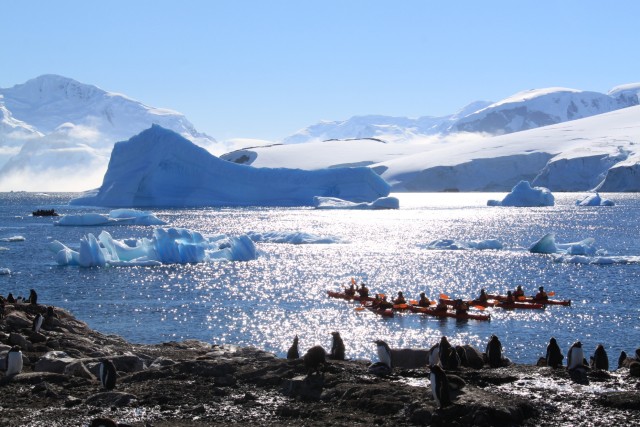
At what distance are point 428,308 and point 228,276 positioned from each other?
37.1ft

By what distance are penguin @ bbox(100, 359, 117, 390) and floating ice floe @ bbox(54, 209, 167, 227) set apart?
44.1 metres

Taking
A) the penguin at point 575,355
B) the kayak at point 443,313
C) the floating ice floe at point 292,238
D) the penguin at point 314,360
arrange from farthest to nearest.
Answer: the floating ice floe at point 292,238, the kayak at point 443,313, the penguin at point 575,355, the penguin at point 314,360

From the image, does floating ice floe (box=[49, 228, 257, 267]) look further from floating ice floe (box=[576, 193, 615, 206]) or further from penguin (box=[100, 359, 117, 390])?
floating ice floe (box=[576, 193, 615, 206])

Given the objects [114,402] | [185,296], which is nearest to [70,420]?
[114,402]

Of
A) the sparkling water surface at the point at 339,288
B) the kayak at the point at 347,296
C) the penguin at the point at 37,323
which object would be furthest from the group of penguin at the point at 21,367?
the kayak at the point at 347,296

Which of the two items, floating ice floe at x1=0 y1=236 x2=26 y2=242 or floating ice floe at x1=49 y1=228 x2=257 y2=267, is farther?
floating ice floe at x1=0 y1=236 x2=26 y2=242

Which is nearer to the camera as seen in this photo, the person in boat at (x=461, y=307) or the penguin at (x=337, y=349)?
the penguin at (x=337, y=349)

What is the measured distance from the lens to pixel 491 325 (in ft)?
76.0

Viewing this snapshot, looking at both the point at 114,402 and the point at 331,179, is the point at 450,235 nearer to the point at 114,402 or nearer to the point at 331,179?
the point at 331,179

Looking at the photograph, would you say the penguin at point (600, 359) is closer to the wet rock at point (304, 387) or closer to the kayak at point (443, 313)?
the wet rock at point (304, 387)

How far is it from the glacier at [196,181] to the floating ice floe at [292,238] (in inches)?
774

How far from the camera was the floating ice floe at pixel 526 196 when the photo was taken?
83125 mm

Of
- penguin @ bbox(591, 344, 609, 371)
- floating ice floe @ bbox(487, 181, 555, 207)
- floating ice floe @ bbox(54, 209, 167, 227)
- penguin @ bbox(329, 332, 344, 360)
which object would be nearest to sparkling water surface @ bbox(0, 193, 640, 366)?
floating ice floe @ bbox(54, 209, 167, 227)

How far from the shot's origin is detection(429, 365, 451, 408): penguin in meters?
8.59
